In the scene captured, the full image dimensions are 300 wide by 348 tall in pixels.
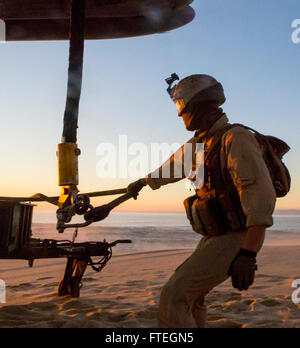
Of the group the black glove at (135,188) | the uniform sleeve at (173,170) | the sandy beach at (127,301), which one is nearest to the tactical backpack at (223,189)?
the uniform sleeve at (173,170)

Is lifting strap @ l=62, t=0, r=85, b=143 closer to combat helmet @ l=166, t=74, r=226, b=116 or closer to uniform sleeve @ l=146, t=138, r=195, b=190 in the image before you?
uniform sleeve @ l=146, t=138, r=195, b=190

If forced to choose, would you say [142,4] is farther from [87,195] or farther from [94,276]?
[94,276]

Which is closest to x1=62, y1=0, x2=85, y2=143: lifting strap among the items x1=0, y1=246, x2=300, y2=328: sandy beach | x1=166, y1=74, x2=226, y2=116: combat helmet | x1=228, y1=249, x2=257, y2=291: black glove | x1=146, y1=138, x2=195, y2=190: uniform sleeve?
x1=146, y1=138, x2=195, y2=190: uniform sleeve

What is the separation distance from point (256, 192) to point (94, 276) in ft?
22.5

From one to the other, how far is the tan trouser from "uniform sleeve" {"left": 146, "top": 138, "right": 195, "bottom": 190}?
3.07ft

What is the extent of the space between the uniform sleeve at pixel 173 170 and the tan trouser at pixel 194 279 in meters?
0.94

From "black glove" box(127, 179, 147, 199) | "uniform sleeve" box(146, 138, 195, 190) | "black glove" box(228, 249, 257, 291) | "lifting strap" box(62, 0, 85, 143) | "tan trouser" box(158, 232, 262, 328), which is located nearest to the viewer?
"black glove" box(228, 249, 257, 291)

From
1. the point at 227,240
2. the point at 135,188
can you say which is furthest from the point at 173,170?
the point at 227,240

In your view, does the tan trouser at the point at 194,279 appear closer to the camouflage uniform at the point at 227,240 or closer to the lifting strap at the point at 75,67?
the camouflage uniform at the point at 227,240

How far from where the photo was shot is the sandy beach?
200 inches

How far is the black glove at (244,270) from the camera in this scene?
2.68 m

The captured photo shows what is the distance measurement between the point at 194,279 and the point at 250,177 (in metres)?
0.87
